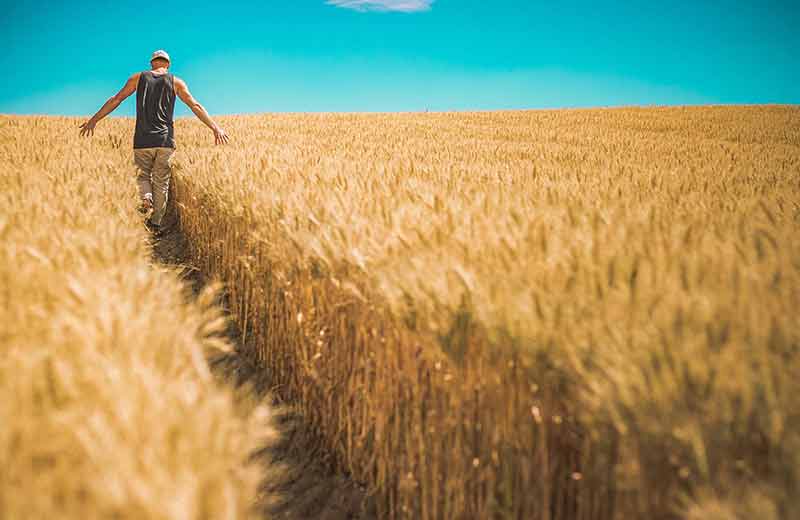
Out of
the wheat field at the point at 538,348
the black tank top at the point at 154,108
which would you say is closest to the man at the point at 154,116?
the black tank top at the point at 154,108

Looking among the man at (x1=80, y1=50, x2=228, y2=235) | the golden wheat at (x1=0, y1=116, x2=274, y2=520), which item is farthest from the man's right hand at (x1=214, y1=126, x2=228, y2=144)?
the golden wheat at (x1=0, y1=116, x2=274, y2=520)

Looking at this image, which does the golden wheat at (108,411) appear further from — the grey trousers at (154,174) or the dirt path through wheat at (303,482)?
the grey trousers at (154,174)

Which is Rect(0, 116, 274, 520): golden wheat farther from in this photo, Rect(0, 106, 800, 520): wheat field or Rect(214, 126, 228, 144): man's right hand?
Rect(214, 126, 228, 144): man's right hand

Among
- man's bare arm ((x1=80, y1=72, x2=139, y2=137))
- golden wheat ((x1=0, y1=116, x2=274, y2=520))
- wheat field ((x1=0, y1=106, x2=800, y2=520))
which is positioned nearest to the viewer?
golden wheat ((x1=0, y1=116, x2=274, y2=520))

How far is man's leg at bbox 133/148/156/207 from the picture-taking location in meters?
6.13

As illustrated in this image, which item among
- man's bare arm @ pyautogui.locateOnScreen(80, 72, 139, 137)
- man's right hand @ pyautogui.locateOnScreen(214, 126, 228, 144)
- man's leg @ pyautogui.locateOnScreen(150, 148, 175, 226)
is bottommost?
man's leg @ pyautogui.locateOnScreen(150, 148, 175, 226)

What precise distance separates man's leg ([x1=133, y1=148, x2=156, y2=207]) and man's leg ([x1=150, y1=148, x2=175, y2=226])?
63 mm

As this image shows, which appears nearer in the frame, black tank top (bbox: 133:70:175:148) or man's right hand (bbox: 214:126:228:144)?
black tank top (bbox: 133:70:175:148)

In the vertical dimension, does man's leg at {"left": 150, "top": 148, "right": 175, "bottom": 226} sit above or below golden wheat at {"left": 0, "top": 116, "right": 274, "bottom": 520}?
above

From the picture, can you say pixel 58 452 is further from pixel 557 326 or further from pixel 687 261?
pixel 687 261

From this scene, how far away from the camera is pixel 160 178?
6.32m

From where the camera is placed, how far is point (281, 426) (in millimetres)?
2760

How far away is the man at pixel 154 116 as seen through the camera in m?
5.82

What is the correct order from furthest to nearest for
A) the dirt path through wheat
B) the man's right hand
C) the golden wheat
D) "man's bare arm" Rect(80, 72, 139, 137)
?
the man's right hand, "man's bare arm" Rect(80, 72, 139, 137), the dirt path through wheat, the golden wheat
